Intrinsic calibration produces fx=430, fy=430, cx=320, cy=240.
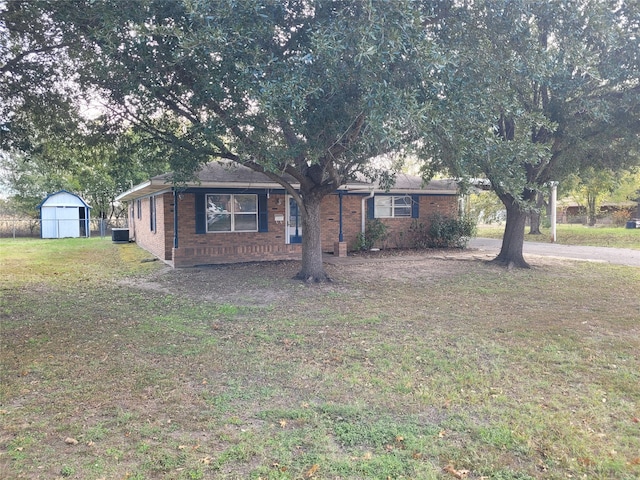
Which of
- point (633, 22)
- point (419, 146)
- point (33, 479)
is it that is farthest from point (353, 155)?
point (33, 479)

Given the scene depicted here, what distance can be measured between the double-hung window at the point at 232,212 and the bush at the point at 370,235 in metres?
3.97

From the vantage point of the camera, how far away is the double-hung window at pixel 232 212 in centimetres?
1293

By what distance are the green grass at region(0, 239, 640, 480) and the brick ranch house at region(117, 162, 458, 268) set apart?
4336 millimetres

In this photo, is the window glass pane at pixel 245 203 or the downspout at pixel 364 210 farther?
the downspout at pixel 364 210

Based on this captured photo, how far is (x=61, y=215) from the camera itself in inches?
998

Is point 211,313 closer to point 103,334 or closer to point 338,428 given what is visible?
point 103,334

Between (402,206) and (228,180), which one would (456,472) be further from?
(402,206)

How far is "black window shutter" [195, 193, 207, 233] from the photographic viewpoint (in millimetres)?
12672

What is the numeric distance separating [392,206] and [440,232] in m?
2.18

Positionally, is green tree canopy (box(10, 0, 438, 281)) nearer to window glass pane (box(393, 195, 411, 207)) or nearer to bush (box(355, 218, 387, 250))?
bush (box(355, 218, 387, 250))

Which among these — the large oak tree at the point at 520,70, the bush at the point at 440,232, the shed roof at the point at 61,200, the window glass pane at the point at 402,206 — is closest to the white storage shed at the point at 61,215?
the shed roof at the point at 61,200

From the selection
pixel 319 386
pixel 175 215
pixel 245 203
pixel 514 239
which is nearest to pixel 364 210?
pixel 245 203

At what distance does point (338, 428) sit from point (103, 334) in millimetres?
3908

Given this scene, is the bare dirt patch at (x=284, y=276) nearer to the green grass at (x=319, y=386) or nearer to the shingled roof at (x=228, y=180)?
the green grass at (x=319, y=386)
